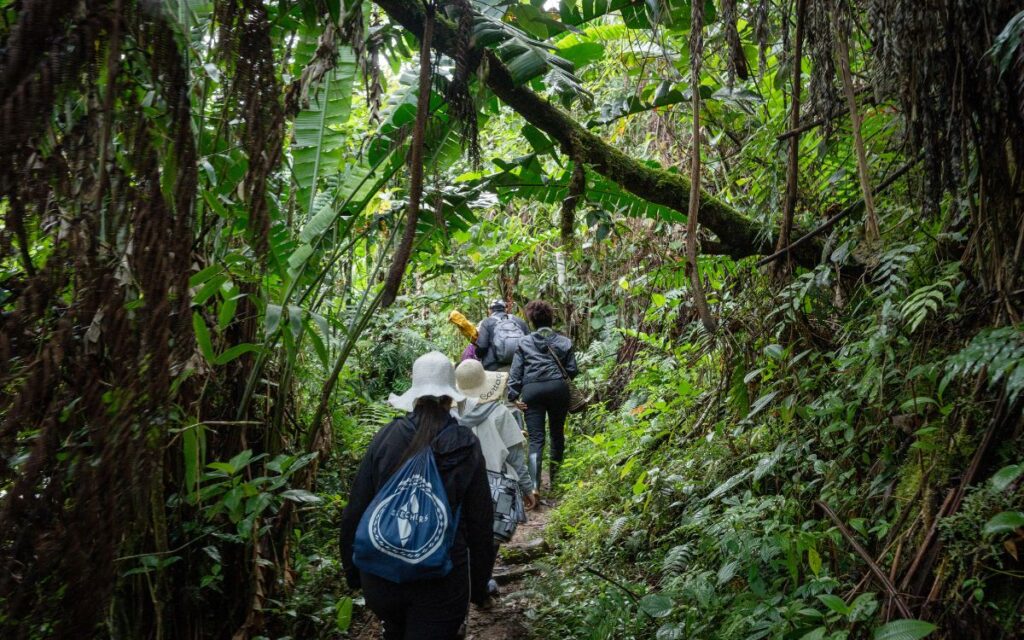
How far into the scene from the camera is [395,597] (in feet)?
10.4

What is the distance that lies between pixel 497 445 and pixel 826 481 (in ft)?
6.87

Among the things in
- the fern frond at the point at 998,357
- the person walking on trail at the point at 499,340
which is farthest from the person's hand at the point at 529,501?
the fern frond at the point at 998,357

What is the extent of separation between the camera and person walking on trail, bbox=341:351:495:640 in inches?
121

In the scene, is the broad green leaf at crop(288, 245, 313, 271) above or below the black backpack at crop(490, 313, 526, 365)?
above

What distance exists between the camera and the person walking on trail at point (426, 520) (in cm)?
308

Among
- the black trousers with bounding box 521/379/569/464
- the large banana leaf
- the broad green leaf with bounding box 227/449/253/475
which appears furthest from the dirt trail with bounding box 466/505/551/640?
the large banana leaf

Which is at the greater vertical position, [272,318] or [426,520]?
[272,318]

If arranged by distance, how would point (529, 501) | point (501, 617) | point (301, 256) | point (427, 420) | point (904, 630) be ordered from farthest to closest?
point (529, 501) < point (501, 617) < point (301, 256) < point (427, 420) < point (904, 630)

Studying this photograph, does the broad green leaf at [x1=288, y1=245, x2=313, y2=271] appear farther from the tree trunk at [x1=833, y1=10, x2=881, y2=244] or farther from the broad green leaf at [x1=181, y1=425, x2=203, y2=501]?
the tree trunk at [x1=833, y1=10, x2=881, y2=244]

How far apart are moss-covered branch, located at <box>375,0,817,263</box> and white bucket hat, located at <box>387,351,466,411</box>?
133 cm

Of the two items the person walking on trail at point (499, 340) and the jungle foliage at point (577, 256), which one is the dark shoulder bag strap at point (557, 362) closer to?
the person walking on trail at point (499, 340)

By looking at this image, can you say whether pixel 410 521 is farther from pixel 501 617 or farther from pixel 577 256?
pixel 577 256

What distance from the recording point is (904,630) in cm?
250

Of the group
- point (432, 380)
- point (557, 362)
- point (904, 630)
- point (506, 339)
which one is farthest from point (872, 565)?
point (506, 339)
